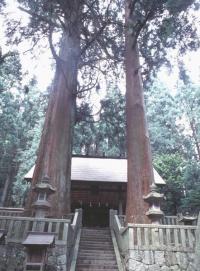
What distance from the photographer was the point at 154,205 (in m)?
7.37

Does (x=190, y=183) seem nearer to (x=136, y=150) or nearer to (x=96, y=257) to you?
(x=136, y=150)

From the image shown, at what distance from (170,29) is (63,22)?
170 inches

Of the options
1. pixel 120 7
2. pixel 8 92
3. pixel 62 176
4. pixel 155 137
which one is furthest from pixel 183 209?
pixel 8 92

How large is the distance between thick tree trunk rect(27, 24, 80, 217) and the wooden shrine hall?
398 cm

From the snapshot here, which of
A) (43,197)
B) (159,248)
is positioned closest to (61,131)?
(43,197)

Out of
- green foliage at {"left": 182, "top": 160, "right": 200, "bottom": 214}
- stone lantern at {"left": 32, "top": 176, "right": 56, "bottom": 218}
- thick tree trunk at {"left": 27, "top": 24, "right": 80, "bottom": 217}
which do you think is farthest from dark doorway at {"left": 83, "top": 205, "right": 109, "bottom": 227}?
stone lantern at {"left": 32, "top": 176, "right": 56, "bottom": 218}

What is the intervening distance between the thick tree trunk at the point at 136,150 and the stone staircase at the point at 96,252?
1395 millimetres

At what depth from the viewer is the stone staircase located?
24.0 ft

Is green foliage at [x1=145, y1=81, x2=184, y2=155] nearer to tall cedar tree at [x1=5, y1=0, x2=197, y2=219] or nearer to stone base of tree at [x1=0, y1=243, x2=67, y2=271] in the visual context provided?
tall cedar tree at [x1=5, y1=0, x2=197, y2=219]

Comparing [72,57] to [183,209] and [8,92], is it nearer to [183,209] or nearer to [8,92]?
[183,209]

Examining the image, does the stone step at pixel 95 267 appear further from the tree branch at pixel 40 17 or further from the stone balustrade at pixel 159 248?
the tree branch at pixel 40 17

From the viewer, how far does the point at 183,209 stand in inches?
559

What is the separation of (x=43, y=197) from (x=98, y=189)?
6542 mm

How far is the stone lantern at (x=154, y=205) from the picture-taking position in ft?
23.5
